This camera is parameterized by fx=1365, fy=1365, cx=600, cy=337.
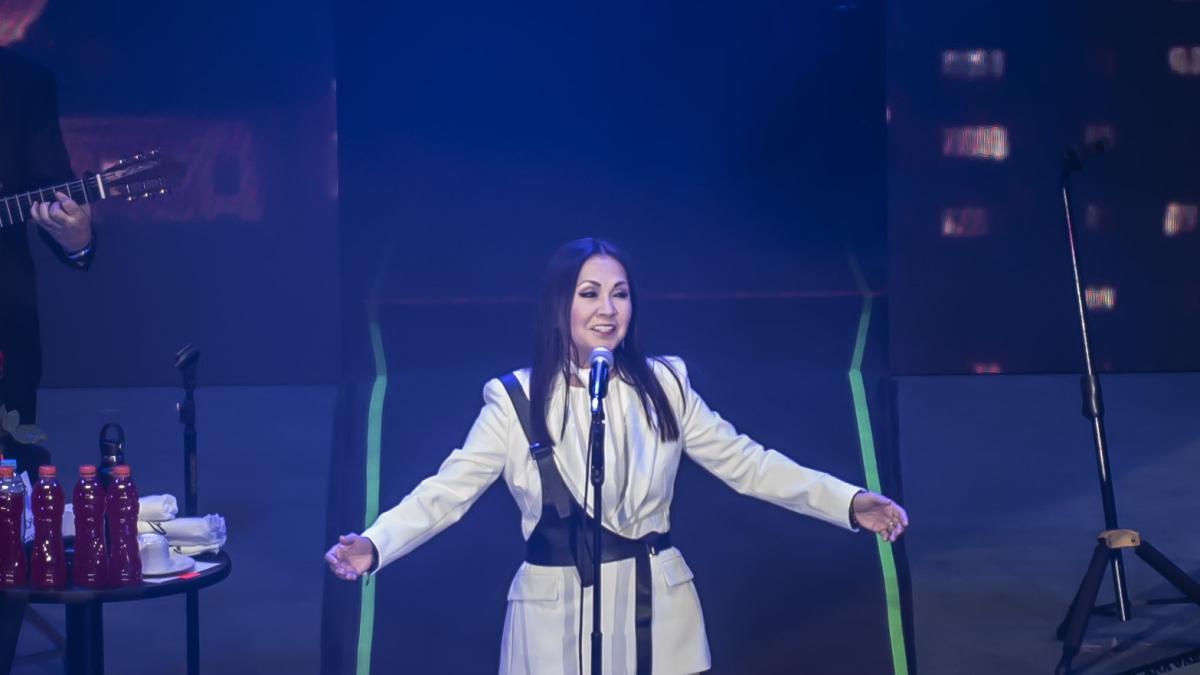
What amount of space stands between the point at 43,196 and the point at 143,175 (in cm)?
34

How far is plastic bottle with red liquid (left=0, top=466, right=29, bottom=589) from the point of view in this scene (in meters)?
2.73

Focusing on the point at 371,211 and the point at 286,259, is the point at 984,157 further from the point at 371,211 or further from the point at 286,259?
the point at 371,211

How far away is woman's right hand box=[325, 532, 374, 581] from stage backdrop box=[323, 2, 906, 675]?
79 centimetres

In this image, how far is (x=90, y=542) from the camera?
8.92 ft

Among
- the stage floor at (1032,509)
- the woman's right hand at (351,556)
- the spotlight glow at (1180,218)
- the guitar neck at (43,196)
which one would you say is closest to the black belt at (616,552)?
the woman's right hand at (351,556)

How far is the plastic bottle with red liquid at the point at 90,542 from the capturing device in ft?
8.86

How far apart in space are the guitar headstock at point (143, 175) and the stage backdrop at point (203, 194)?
142 inches

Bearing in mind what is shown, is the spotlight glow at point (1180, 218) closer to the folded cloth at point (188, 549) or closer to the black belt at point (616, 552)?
the black belt at point (616, 552)

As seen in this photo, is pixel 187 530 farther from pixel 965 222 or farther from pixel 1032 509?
pixel 965 222

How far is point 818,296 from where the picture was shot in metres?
3.61

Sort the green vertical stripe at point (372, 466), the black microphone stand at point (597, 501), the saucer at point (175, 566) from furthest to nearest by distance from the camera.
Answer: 1. the green vertical stripe at point (372, 466)
2. the saucer at point (175, 566)
3. the black microphone stand at point (597, 501)

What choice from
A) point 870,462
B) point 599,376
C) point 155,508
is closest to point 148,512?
point 155,508

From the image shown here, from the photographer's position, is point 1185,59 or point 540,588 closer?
A: point 540,588

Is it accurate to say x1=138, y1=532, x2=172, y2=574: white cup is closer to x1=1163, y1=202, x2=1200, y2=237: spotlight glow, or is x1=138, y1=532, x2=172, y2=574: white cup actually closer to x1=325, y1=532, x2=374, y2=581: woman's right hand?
x1=325, y1=532, x2=374, y2=581: woman's right hand
